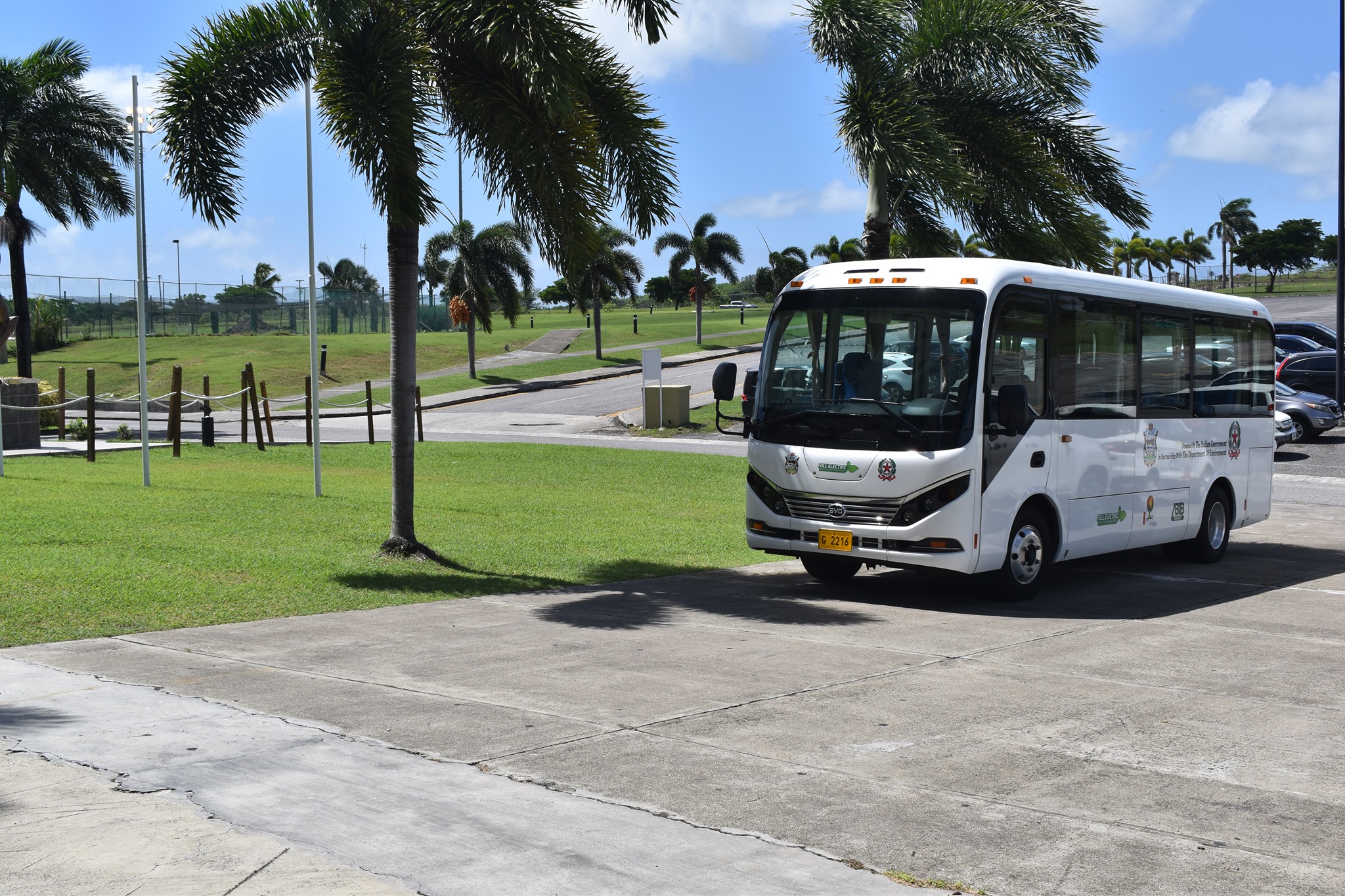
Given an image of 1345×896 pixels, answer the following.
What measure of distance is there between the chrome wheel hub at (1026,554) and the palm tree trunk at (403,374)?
564 centimetres

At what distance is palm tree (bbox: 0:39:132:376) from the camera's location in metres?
34.8

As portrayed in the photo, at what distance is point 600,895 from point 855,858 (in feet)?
3.35

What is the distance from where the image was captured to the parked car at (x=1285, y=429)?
1070 inches

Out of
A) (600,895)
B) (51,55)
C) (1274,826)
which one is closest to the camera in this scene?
(600,895)

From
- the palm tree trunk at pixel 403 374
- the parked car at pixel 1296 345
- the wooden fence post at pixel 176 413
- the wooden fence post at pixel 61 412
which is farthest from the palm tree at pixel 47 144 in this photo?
the parked car at pixel 1296 345

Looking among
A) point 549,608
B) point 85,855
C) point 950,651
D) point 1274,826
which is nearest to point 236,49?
point 549,608

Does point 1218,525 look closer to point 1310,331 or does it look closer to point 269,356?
point 1310,331

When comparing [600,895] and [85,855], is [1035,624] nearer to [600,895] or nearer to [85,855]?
[600,895]

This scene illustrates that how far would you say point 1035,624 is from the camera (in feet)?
34.0

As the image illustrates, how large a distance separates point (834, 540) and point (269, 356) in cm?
4799

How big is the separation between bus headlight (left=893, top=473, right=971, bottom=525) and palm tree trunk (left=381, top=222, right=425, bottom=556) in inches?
188

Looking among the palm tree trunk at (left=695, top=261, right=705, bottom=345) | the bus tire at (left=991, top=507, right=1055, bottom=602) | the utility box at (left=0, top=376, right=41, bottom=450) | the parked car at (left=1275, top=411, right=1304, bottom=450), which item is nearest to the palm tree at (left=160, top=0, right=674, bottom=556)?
the bus tire at (left=991, top=507, right=1055, bottom=602)

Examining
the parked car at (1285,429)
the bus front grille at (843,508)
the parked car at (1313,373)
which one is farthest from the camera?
the parked car at (1313,373)

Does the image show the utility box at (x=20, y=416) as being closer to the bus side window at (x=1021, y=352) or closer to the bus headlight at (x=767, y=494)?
the bus headlight at (x=767, y=494)
